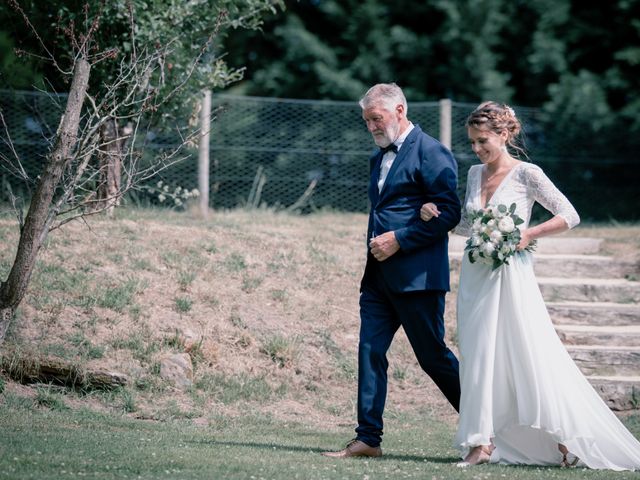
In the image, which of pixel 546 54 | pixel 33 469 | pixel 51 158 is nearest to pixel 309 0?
pixel 546 54

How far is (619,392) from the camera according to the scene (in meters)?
8.80

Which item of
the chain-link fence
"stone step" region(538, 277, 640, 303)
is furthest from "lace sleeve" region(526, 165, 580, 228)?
the chain-link fence

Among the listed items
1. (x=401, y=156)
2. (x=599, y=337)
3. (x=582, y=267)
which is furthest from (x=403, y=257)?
(x=582, y=267)

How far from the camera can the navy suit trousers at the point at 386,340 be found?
6.04 meters

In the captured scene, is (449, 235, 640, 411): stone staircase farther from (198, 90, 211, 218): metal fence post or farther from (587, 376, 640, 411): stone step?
(198, 90, 211, 218): metal fence post

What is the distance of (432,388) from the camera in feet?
30.1

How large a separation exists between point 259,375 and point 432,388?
1.58 meters

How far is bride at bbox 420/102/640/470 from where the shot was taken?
5867mm

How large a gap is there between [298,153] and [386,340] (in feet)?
29.9

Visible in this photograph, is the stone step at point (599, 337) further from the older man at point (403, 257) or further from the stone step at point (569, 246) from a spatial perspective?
the older man at point (403, 257)

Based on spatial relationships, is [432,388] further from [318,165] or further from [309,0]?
[309,0]

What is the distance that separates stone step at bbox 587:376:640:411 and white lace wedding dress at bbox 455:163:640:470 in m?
2.85

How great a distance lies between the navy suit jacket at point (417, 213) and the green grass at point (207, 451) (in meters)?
1.08

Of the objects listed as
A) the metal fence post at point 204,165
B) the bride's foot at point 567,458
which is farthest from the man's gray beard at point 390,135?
the metal fence post at point 204,165
